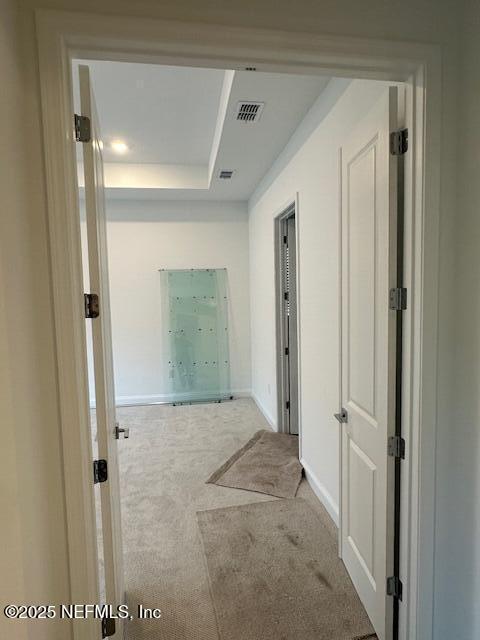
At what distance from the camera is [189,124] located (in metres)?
3.29

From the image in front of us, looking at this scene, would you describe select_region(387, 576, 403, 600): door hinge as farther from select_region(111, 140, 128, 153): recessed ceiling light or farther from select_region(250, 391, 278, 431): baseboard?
select_region(111, 140, 128, 153): recessed ceiling light

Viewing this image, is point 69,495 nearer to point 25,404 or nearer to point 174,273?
point 25,404

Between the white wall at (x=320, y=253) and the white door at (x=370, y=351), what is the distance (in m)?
0.42

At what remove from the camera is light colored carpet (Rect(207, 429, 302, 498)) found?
112 inches

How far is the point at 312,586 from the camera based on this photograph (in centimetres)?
189

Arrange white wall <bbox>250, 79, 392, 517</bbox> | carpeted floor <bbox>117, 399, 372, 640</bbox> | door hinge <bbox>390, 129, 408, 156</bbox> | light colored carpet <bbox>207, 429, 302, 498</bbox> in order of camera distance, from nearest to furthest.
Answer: door hinge <bbox>390, 129, 408, 156</bbox>
carpeted floor <bbox>117, 399, 372, 640</bbox>
white wall <bbox>250, 79, 392, 517</bbox>
light colored carpet <bbox>207, 429, 302, 498</bbox>

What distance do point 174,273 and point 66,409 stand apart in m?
4.09

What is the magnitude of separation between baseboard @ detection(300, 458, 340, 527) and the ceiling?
265 cm

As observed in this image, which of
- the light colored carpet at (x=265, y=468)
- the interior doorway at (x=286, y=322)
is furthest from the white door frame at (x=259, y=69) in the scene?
the interior doorway at (x=286, y=322)

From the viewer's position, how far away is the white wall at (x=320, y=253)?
85.7 inches

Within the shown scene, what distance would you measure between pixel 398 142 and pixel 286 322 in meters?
2.59

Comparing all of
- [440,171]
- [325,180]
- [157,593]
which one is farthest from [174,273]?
[440,171]

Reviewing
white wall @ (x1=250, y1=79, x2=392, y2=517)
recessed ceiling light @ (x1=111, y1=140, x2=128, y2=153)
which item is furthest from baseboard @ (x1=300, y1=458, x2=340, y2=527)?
recessed ceiling light @ (x1=111, y1=140, x2=128, y2=153)

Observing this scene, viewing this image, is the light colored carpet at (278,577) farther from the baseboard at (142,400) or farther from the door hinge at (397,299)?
the baseboard at (142,400)
